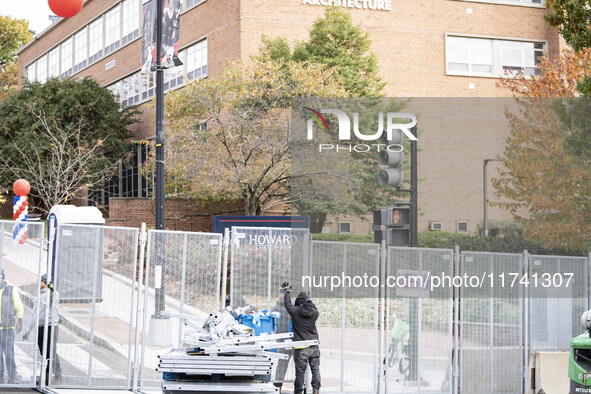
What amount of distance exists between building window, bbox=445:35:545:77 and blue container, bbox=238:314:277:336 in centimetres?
2582

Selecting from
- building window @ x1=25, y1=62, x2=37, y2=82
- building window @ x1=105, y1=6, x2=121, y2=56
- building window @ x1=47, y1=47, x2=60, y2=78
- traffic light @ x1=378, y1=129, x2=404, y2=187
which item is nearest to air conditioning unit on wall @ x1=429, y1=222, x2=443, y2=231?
traffic light @ x1=378, y1=129, x2=404, y2=187

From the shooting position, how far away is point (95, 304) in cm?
1201

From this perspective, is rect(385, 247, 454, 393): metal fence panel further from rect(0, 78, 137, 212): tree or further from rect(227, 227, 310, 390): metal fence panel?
rect(0, 78, 137, 212): tree

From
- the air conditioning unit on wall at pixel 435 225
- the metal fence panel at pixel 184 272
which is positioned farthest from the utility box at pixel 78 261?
the air conditioning unit on wall at pixel 435 225

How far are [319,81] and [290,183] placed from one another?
377cm

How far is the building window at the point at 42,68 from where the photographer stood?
177ft

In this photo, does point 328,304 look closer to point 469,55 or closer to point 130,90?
point 469,55

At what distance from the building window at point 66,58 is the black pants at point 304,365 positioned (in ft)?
139

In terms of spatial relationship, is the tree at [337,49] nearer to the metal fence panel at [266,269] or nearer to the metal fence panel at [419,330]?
the metal fence panel at [266,269]

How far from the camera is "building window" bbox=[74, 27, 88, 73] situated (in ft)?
157

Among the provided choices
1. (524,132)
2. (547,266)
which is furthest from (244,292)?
(524,132)

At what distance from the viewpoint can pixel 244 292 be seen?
43.1 feet

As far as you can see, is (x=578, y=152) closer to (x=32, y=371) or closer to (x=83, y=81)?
(x=32, y=371)

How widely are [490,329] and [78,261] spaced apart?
6749mm
